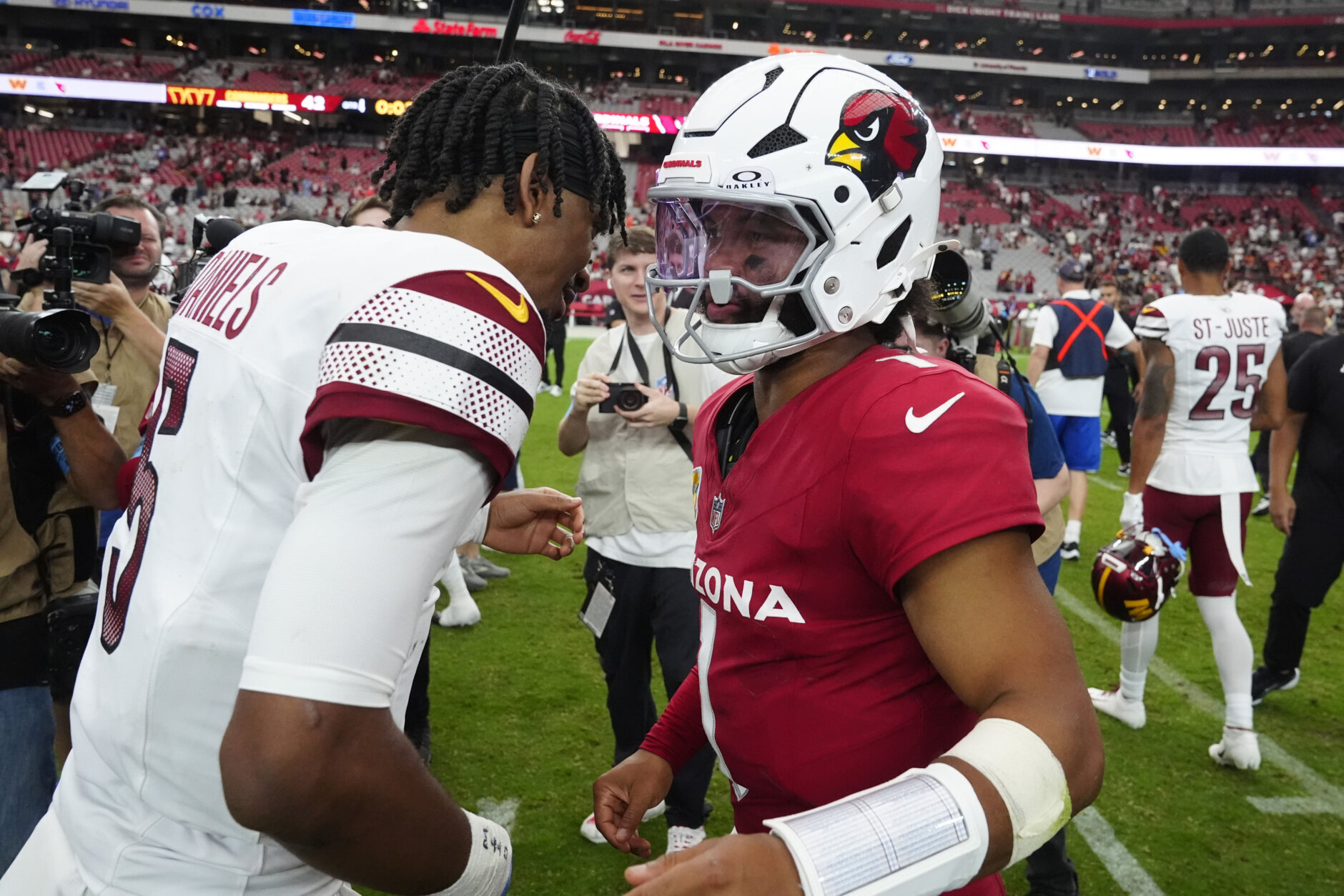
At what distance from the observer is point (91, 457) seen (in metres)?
2.41

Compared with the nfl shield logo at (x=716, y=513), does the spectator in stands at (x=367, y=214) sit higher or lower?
higher

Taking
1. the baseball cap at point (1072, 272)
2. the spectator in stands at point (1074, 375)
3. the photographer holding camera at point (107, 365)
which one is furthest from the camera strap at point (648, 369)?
the baseball cap at point (1072, 272)

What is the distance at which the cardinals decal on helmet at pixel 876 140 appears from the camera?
5.01 feet

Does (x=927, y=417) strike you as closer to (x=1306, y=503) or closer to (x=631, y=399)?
(x=631, y=399)

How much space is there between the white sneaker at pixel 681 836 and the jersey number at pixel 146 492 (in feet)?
8.28

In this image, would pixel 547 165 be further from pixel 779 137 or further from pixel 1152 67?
pixel 1152 67

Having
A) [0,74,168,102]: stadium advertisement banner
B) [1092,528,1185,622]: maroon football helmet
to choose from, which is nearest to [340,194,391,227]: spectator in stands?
[1092,528,1185,622]: maroon football helmet

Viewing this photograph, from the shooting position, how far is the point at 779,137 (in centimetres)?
152

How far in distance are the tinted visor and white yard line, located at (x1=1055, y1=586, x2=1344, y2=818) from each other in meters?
3.80

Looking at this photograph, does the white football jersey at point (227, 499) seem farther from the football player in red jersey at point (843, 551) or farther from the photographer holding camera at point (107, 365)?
the photographer holding camera at point (107, 365)

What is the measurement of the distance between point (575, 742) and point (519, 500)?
2557 mm

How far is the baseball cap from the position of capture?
7555mm

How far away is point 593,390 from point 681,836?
1.73 metres

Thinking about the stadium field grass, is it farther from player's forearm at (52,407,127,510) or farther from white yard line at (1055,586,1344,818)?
player's forearm at (52,407,127,510)
